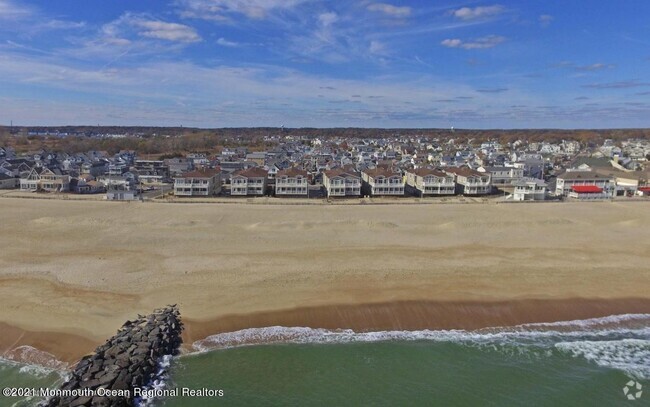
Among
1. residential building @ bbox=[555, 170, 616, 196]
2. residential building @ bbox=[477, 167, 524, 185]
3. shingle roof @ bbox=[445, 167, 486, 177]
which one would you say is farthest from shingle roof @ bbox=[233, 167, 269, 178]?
residential building @ bbox=[555, 170, 616, 196]

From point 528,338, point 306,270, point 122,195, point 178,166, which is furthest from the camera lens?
point 178,166

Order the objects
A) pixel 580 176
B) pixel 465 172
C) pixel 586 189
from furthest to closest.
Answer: pixel 465 172, pixel 580 176, pixel 586 189

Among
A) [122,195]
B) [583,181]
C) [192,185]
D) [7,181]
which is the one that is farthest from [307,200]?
[7,181]

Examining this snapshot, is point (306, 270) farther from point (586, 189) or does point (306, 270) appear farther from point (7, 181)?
point (7, 181)

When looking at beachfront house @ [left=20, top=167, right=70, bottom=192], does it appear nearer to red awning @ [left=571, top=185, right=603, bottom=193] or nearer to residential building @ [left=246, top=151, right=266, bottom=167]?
residential building @ [left=246, top=151, right=266, bottom=167]

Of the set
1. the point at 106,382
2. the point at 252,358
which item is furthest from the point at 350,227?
the point at 106,382

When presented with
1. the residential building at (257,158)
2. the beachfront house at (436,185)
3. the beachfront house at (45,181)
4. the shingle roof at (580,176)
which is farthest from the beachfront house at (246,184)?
the shingle roof at (580,176)

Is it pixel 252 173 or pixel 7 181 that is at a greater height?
pixel 252 173

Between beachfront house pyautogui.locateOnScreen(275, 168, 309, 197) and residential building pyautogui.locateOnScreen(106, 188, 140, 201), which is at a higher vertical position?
beachfront house pyautogui.locateOnScreen(275, 168, 309, 197)
